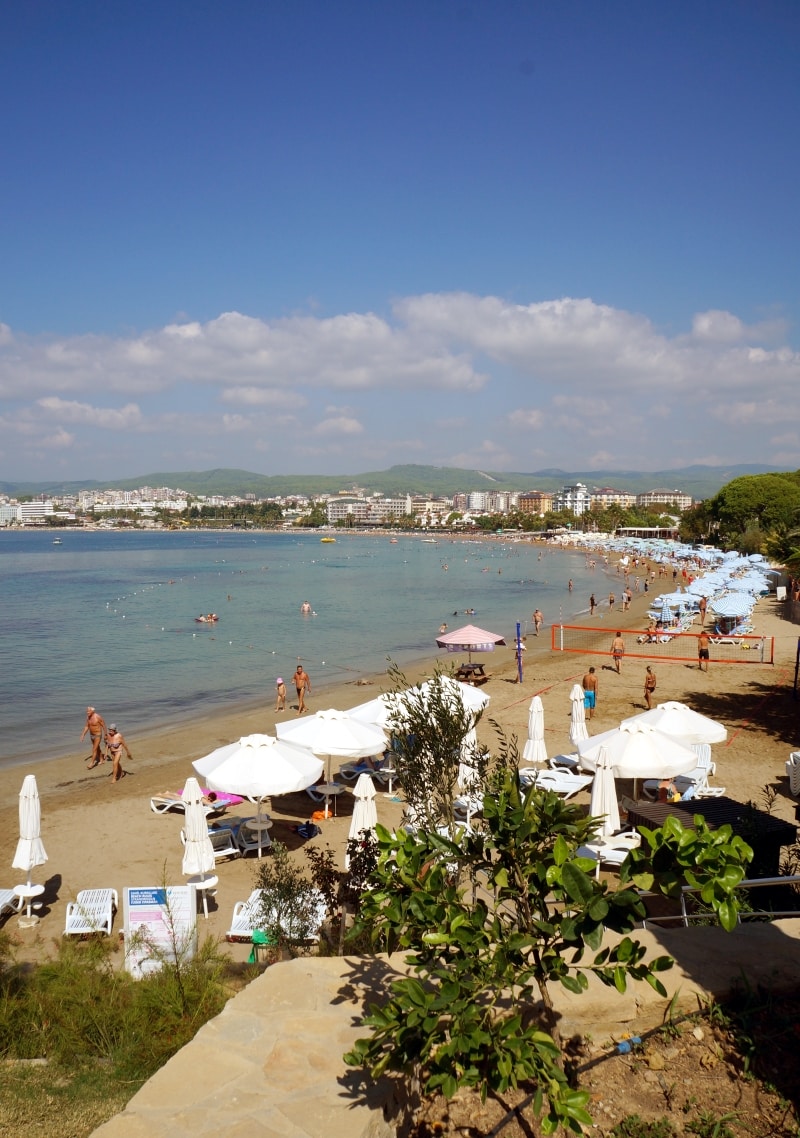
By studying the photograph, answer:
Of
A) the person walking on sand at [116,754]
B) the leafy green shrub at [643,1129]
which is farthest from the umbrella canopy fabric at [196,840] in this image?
the person walking on sand at [116,754]

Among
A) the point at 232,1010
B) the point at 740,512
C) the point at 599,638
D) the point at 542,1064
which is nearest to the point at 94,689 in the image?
the point at 599,638

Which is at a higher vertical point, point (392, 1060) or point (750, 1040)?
point (392, 1060)

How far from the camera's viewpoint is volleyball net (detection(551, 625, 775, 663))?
26.2 meters

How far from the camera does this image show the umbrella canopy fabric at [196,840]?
904 centimetres

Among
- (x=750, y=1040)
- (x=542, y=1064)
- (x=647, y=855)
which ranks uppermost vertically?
(x=647, y=855)

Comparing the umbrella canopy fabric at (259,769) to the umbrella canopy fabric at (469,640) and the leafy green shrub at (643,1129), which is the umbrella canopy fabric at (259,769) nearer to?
the leafy green shrub at (643,1129)

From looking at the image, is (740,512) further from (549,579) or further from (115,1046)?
(115,1046)

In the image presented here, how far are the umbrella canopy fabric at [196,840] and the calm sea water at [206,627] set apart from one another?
35.6 ft

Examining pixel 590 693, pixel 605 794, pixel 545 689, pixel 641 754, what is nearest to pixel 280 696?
pixel 545 689

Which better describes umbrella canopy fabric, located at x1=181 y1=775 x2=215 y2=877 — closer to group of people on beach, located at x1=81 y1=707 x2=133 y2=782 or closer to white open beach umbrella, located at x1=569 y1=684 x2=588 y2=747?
white open beach umbrella, located at x1=569 y1=684 x2=588 y2=747

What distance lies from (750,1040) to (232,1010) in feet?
A: 7.91

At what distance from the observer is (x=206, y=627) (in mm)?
41156

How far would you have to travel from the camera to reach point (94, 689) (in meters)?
26.0

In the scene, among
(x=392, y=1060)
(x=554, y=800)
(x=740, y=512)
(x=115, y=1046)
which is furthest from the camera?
(x=740, y=512)
